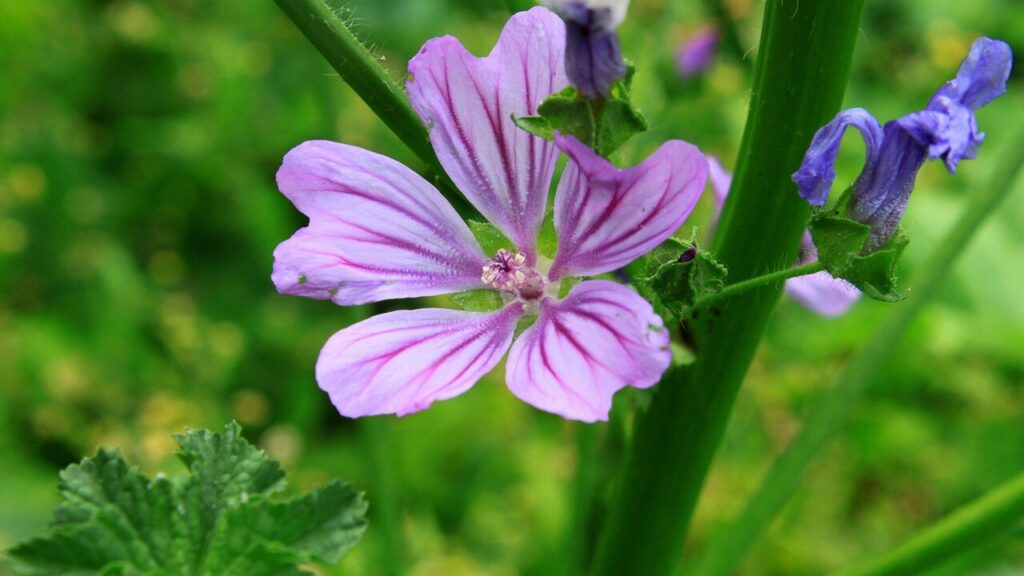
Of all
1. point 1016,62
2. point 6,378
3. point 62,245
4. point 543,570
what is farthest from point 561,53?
point 1016,62

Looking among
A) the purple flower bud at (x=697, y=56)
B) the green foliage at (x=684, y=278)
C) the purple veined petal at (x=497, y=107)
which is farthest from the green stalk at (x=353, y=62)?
the purple flower bud at (x=697, y=56)

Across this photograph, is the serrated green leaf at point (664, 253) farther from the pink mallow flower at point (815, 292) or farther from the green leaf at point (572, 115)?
the pink mallow flower at point (815, 292)

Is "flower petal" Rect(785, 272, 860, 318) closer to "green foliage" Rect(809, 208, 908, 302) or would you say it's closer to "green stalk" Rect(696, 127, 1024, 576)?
"green stalk" Rect(696, 127, 1024, 576)

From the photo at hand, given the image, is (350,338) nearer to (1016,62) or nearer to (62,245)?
(62,245)

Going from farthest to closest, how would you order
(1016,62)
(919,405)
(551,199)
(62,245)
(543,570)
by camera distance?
1. (1016,62)
2. (62,245)
3. (919,405)
4. (543,570)
5. (551,199)

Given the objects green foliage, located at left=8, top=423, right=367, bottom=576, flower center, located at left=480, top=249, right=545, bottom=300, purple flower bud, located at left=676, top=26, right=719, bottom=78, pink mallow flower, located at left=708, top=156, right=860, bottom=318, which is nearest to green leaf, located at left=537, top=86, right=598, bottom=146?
flower center, located at left=480, top=249, right=545, bottom=300
